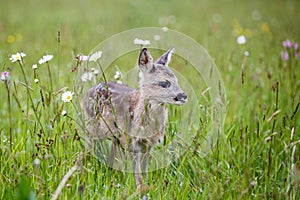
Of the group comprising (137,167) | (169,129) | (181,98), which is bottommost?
(137,167)

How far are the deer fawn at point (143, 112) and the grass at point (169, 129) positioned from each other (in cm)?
17

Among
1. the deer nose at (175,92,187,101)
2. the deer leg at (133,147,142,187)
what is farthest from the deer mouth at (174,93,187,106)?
the deer leg at (133,147,142,187)

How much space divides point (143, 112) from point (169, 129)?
229mm

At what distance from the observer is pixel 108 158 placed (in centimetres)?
335

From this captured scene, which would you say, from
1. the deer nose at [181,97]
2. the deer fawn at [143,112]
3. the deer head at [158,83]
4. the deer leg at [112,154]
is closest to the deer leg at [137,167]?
the deer fawn at [143,112]

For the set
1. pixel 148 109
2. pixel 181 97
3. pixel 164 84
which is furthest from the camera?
pixel 148 109

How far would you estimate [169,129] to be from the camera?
11.1 ft

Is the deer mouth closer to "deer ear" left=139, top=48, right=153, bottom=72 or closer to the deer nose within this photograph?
the deer nose

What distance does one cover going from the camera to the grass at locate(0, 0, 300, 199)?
2.83m

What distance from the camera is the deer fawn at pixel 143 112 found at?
3.20m

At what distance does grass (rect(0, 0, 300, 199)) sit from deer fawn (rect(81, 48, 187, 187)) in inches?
6.8

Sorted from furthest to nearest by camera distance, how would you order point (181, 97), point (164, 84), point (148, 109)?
point (148, 109), point (164, 84), point (181, 97)

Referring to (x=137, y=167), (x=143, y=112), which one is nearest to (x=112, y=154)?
(x=137, y=167)

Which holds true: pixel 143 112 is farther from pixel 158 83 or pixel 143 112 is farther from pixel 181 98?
pixel 181 98
